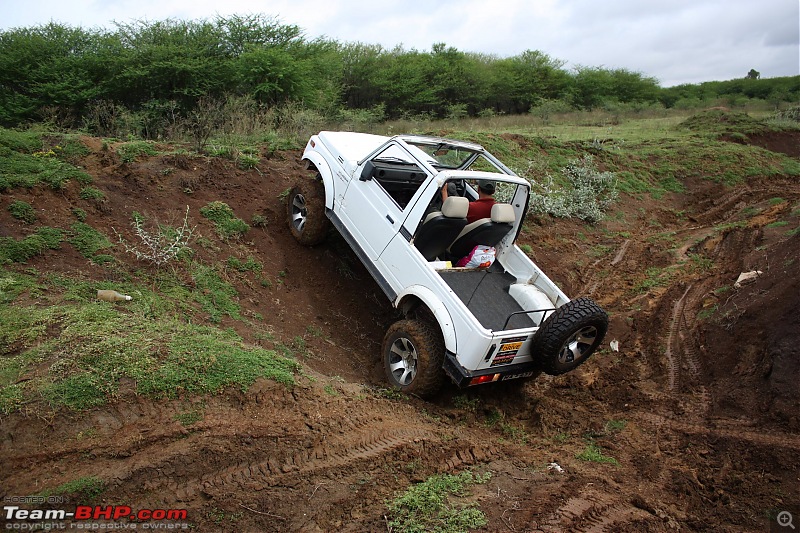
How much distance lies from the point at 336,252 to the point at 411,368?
9.36 ft

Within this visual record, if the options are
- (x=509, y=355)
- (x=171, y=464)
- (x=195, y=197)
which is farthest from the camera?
(x=195, y=197)

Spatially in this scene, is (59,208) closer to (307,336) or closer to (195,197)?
(195,197)

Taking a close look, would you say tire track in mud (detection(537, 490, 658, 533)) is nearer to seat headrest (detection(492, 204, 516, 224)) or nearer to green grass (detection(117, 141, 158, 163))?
seat headrest (detection(492, 204, 516, 224))

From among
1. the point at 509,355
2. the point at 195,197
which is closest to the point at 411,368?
the point at 509,355

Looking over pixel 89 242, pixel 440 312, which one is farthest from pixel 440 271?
pixel 89 242

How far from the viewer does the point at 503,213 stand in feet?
21.9

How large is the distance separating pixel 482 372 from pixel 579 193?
8.64 meters

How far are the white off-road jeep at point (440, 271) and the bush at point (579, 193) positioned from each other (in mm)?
4653

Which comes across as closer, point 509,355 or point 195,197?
point 509,355

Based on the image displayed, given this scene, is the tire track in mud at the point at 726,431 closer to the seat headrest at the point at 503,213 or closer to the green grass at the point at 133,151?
the seat headrest at the point at 503,213

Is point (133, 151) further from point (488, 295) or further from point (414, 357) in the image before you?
point (488, 295)

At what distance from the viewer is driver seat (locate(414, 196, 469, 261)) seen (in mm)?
6363

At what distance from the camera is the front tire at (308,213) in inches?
307

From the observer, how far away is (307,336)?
678cm
